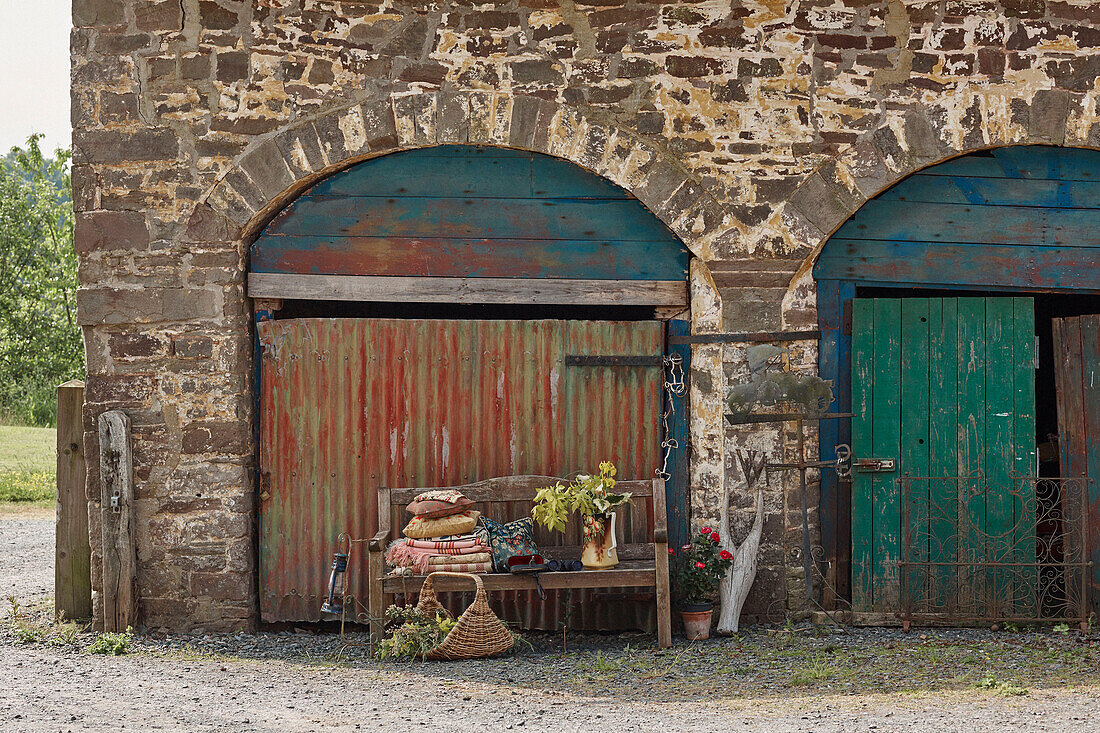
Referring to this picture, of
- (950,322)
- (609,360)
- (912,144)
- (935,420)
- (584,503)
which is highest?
(912,144)

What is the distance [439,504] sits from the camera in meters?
5.61

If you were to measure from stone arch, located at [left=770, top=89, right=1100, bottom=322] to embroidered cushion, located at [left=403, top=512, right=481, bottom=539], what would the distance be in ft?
8.14

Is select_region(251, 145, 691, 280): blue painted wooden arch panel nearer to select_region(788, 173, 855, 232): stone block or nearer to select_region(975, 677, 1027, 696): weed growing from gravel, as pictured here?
select_region(788, 173, 855, 232): stone block

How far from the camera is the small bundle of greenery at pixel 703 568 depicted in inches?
231

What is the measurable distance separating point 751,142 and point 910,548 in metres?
2.60

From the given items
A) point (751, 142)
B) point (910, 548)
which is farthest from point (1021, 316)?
point (751, 142)

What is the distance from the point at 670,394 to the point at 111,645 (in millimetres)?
3488

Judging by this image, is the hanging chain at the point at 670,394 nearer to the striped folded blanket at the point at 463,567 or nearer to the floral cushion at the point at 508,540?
the floral cushion at the point at 508,540

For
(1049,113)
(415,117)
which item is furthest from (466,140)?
(1049,113)

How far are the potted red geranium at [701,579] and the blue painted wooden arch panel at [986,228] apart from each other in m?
1.75

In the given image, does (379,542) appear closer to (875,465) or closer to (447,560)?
(447,560)

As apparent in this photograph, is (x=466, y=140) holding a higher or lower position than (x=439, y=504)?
higher

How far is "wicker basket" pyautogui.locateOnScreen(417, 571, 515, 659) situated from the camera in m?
5.34

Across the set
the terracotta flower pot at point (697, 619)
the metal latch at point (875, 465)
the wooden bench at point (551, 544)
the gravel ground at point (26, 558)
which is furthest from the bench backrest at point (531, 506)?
the gravel ground at point (26, 558)
